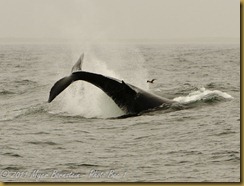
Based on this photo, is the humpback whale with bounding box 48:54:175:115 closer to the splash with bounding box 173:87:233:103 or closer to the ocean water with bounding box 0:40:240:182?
the ocean water with bounding box 0:40:240:182

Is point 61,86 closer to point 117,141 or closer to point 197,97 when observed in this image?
point 117,141

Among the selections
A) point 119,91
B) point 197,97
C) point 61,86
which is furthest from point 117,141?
point 197,97

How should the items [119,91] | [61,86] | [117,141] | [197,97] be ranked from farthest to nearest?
[197,97] → [119,91] → [61,86] → [117,141]

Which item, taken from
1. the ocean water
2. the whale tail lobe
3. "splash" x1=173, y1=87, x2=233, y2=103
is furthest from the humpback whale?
"splash" x1=173, y1=87, x2=233, y2=103

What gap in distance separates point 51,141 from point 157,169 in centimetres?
286

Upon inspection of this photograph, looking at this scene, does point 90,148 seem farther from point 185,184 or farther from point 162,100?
point 162,100

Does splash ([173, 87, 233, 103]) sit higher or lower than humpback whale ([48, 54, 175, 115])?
lower

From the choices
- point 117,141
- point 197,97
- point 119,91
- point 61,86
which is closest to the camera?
point 117,141

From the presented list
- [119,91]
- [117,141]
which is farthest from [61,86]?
[117,141]

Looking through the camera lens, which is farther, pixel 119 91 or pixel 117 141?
pixel 119 91

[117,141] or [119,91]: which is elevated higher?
[119,91]

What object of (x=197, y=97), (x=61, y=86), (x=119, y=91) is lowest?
(x=197, y=97)

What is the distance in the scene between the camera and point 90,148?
10000 millimetres

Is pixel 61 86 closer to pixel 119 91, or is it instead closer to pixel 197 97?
pixel 119 91
